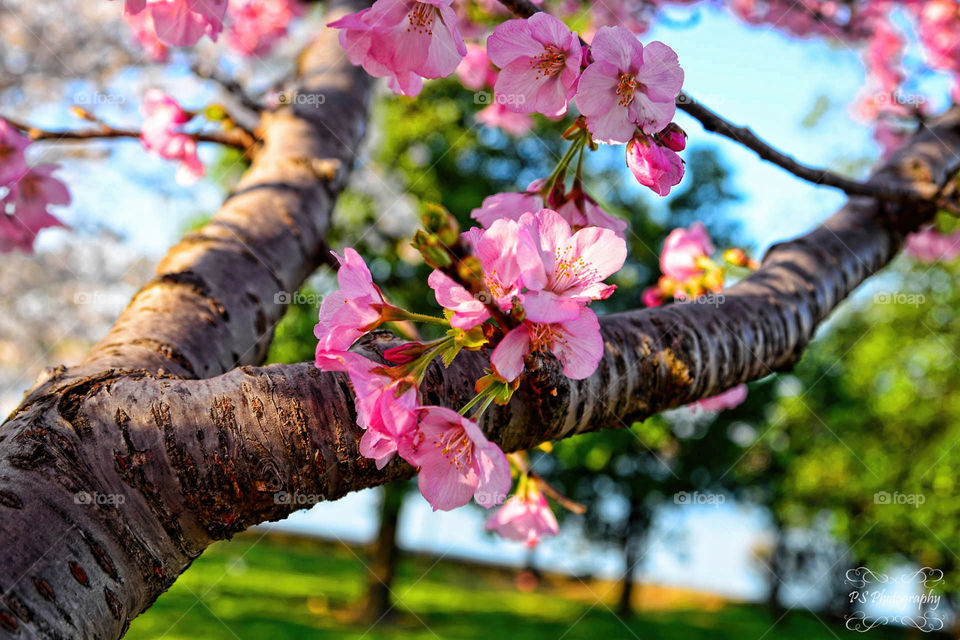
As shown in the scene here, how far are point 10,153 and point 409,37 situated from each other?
135 centimetres

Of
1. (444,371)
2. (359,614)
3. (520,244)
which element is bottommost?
(359,614)

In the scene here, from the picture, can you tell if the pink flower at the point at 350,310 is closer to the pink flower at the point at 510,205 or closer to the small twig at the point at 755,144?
the pink flower at the point at 510,205

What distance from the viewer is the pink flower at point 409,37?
818 millimetres

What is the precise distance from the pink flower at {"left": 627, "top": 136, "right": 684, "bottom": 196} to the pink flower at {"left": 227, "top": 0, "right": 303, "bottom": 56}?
5.22 m

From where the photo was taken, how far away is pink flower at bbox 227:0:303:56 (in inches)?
217

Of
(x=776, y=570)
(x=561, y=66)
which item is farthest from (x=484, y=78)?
(x=776, y=570)

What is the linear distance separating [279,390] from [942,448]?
11328 mm

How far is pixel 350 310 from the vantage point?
0.78 meters

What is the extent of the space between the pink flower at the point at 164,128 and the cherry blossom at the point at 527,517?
1262 millimetres

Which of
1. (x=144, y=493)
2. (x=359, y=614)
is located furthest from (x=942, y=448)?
(x=144, y=493)

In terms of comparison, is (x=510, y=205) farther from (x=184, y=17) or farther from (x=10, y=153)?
(x=10, y=153)

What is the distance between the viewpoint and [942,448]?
9602mm

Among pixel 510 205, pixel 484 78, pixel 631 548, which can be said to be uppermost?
pixel 510 205

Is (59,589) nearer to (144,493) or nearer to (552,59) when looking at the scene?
(144,493)
